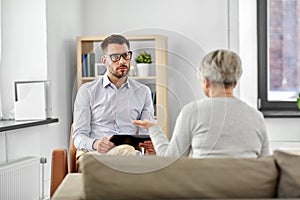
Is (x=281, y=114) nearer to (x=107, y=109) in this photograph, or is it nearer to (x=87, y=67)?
(x=87, y=67)

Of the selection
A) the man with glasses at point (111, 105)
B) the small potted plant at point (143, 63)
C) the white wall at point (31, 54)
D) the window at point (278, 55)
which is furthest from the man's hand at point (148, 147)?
the window at point (278, 55)

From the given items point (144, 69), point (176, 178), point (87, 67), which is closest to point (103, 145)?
point (176, 178)

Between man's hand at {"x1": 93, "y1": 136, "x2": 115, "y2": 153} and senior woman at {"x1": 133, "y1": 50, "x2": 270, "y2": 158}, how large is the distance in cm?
37

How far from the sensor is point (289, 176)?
6.31ft

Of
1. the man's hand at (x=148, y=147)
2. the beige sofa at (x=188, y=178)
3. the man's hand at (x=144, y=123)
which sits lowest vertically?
the beige sofa at (x=188, y=178)

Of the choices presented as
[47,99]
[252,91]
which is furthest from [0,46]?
[252,91]

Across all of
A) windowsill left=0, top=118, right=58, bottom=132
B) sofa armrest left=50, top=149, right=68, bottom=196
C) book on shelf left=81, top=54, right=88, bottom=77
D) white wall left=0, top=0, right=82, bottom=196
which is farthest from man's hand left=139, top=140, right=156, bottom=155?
book on shelf left=81, top=54, right=88, bottom=77

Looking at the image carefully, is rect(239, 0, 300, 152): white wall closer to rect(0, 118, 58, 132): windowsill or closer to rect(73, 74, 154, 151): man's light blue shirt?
rect(0, 118, 58, 132): windowsill

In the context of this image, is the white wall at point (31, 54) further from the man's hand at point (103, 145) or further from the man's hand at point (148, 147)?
the man's hand at point (148, 147)

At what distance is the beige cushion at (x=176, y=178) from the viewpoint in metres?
1.92

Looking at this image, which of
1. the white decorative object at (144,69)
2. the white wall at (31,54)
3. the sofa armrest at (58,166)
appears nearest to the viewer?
the sofa armrest at (58,166)

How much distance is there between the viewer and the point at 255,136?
2270mm

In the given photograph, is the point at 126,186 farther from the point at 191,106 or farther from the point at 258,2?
the point at 258,2

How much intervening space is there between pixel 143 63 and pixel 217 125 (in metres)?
2.39
